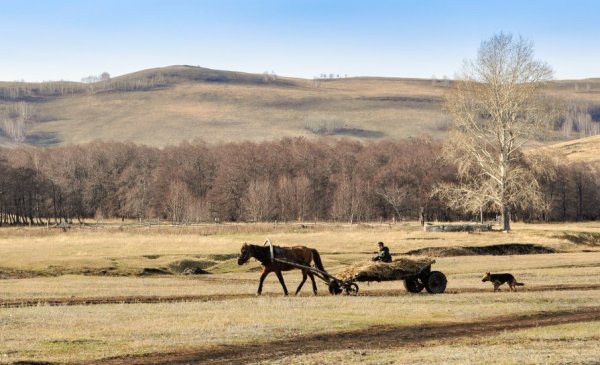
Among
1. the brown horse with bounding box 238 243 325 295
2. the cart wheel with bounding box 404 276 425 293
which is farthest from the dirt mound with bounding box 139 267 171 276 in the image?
the cart wheel with bounding box 404 276 425 293

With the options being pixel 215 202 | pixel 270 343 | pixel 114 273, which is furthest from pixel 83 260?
pixel 215 202

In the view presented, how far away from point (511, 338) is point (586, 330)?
3.01 metres

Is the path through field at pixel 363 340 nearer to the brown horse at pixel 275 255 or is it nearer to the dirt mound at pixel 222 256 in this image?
the brown horse at pixel 275 255

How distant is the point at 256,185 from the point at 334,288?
346 feet

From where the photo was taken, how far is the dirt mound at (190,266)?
54.0m

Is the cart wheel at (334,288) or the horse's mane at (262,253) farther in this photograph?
the cart wheel at (334,288)

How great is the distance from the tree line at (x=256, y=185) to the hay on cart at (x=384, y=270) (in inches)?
3746

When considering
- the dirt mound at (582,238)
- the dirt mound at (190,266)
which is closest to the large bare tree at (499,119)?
the dirt mound at (582,238)

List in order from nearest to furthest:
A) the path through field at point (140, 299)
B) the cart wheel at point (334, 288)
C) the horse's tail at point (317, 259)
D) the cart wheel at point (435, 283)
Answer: the path through field at point (140, 299), the cart wheel at point (334, 288), the horse's tail at point (317, 259), the cart wheel at point (435, 283)

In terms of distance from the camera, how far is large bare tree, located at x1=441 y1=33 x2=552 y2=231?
75875mm

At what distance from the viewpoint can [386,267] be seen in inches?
1332

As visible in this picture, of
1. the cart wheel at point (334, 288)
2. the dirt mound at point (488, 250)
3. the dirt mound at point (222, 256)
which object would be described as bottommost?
the dirt mound at point (488, 250)

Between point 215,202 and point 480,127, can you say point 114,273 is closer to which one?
point 480,127

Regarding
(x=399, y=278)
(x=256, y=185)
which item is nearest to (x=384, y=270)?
(x=399, y=278)
